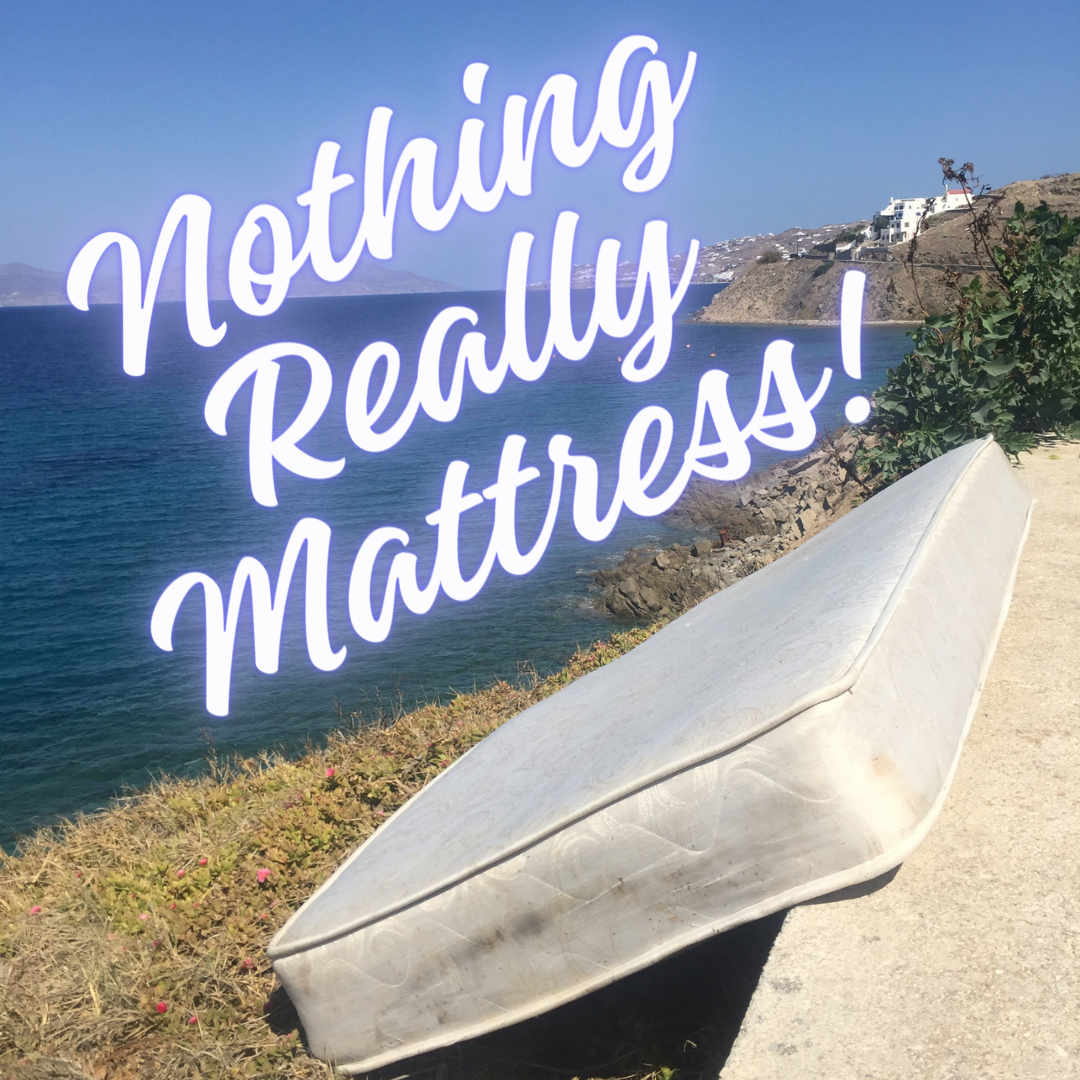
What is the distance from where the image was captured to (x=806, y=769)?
7.19 feet

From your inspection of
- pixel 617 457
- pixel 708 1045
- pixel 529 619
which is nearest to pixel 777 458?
pixel 617 457

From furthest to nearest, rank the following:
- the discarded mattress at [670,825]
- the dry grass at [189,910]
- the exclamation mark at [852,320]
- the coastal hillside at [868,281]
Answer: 1. the coastal hillside at [868,281]
2. the exclamation mark at [852,320]
3. the dry grass at [189,910]
4. the discarded mattress at [670,825]

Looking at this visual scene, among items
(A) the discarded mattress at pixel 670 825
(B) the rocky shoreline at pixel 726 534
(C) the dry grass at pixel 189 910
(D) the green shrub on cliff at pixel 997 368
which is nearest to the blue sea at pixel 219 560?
(B) the rocky shoreline at pixel 726 534

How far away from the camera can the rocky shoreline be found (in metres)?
21.2

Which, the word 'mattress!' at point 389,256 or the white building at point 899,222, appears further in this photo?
the white building at point 899,222

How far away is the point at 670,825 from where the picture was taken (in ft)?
7.61

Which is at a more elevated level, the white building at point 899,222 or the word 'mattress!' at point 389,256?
the white building at point 899,222

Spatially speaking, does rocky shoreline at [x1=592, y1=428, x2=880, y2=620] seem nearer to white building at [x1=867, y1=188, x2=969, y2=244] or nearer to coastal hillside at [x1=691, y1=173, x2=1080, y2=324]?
coastal hillside at [x1=691, y1=173, x2=1080, y2=324]

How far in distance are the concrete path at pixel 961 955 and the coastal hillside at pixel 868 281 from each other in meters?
87.1

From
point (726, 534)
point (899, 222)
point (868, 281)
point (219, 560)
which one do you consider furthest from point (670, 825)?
point (899, 222)

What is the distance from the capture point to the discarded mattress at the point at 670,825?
7.37 ft

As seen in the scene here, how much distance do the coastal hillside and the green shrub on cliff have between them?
8028 centimetres

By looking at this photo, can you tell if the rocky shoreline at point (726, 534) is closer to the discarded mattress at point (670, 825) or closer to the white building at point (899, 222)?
the discarded mattress at point (670, 825)

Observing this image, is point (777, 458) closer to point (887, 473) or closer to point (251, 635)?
point (251, 635)
